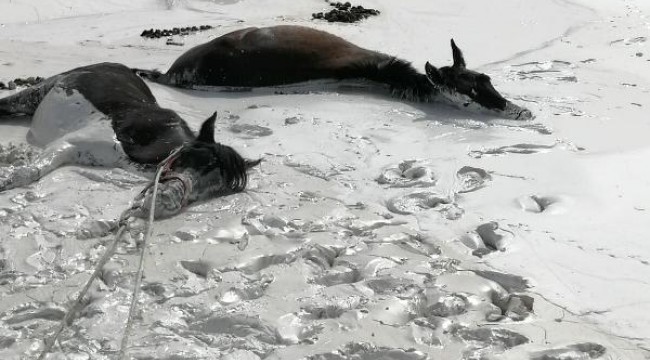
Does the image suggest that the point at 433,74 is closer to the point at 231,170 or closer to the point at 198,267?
the point at 231,170

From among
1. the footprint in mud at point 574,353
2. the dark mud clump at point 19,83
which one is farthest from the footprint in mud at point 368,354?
the dark mud clump at point 19,83

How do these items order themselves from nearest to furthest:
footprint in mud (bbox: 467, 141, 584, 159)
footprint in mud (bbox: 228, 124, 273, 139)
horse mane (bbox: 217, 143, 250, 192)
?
horse mane (bbox: 217, 143, 250, 192)
footprint in mud (bbox: 467, 141, 584, 159)
footprint in mud (bbox: 228, 124, 273, 139)

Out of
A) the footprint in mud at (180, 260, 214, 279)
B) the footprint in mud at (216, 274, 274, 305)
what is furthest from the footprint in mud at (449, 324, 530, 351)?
the footprint in mud at (180, 260, 214, 279)

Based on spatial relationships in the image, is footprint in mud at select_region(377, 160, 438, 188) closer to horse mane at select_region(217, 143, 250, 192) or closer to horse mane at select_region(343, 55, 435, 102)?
horse mane at select_region(217, 143, 250, 192)

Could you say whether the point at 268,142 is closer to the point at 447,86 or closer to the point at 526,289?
the point at 447,86

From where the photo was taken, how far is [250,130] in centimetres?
542

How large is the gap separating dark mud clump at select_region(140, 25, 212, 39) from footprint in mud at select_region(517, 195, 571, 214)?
5.49m

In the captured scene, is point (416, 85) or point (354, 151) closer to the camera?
point (354, 151)

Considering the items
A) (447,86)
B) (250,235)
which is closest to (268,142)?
(250,235)

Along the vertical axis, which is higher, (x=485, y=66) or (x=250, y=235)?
(x=485, y=66)

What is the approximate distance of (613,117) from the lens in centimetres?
561

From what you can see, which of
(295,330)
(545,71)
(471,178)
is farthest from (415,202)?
(545,71)

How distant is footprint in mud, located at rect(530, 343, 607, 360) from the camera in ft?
9.09

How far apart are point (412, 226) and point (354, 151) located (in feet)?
4.03
